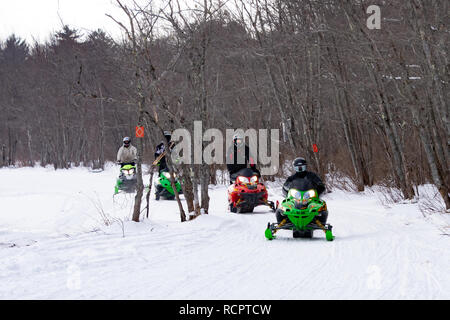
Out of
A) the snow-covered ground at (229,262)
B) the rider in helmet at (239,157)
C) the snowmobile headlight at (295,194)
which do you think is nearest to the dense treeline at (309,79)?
the rider in helmet at (239,157)

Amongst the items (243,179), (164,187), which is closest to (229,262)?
(243,179)

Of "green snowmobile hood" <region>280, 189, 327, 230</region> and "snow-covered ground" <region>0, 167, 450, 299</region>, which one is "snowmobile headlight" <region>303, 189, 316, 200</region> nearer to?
"green snowmobile hood" <region>280, 189, 327, 230</region>

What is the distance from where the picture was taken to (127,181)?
1864cm

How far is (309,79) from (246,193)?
645 centimetres

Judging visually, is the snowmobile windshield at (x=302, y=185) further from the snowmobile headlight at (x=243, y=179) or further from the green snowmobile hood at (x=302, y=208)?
the snowmobile headlight at (x=243, y=179)

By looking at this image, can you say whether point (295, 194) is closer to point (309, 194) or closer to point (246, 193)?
point (309, 194)

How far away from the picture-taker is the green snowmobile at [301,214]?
870 centimetres

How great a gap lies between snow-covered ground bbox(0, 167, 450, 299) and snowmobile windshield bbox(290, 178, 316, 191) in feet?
2.87

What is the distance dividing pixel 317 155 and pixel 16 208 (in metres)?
10.1

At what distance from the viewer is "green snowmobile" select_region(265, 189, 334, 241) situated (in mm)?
8703

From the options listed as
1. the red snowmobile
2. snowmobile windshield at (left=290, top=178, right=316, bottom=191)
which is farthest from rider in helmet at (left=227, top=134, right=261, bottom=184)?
snowmobile windshield at (left=290, top=178, right=316, bottom=191)
